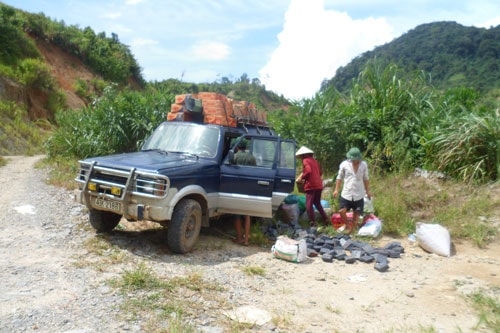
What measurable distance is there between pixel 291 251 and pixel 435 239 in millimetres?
2458

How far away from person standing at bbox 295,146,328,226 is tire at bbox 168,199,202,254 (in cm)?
232

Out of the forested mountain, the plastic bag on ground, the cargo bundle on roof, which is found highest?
the forested mountain

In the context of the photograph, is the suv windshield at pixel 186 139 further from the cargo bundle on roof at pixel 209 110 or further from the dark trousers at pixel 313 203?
the dark trousers at pixel 313 203

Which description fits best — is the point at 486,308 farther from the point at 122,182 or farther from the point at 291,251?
the point at 122,182

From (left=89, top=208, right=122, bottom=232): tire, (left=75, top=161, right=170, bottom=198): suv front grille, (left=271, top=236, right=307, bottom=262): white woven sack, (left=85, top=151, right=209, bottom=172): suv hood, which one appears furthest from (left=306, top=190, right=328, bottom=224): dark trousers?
(left=89, top=208, right=122, bottom=232): tire

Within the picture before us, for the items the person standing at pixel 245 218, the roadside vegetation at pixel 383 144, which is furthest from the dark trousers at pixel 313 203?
the person standing at pixel 245 218

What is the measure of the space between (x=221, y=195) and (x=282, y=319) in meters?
2.84

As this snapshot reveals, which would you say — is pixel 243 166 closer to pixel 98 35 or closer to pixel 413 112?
pixel 413 112

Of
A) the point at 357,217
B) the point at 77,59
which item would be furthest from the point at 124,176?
the point at 77,59

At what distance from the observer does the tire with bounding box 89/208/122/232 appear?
6.46 meters

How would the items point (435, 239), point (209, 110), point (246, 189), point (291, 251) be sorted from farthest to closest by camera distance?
point (209, 110), point (435, 239), point (246, 189), point (291, 251)

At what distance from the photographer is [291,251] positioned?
6.23 metres

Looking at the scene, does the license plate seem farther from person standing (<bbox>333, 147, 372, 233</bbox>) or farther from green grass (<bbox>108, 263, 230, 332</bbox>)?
person standing (<bbox>333, 147, 372, 233</bbox>)

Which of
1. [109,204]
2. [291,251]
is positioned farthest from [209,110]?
[291,251]
